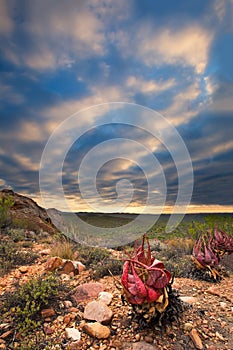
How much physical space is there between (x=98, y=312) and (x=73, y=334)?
0.35 metres

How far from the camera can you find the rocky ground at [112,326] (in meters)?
2.49

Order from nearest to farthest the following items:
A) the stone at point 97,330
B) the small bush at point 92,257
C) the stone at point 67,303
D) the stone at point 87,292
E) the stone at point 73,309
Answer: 1. the stone at point 97,330
2. the stone at point 73,309
3. the stone at point 67,303
4. the stone at point 87,292
5. the small bush at point 92,257

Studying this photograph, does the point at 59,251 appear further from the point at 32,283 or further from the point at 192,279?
the point at 192,279

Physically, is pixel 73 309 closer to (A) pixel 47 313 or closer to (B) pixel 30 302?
(A) pixel 47 313

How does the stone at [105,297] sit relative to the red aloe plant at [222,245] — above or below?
below

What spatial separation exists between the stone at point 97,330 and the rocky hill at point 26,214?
8.68 m

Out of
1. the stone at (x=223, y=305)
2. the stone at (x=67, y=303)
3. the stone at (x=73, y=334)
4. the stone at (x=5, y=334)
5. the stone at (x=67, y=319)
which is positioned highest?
the stone at (x=67, y=303)

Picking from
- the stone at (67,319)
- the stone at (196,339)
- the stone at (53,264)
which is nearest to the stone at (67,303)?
the stone at (67,319)

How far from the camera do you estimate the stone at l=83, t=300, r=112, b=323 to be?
2783mm

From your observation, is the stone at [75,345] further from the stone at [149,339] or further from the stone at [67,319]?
the stone at [149,339]

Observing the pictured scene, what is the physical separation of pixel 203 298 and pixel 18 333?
2.47 m

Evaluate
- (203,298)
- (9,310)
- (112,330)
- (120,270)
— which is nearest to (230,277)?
(203,298)

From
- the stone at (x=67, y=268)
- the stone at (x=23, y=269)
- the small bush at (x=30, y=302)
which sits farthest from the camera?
the stone at (x=23, y=269)

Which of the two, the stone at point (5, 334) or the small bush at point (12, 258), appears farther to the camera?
the small bush at point (12, 258)
